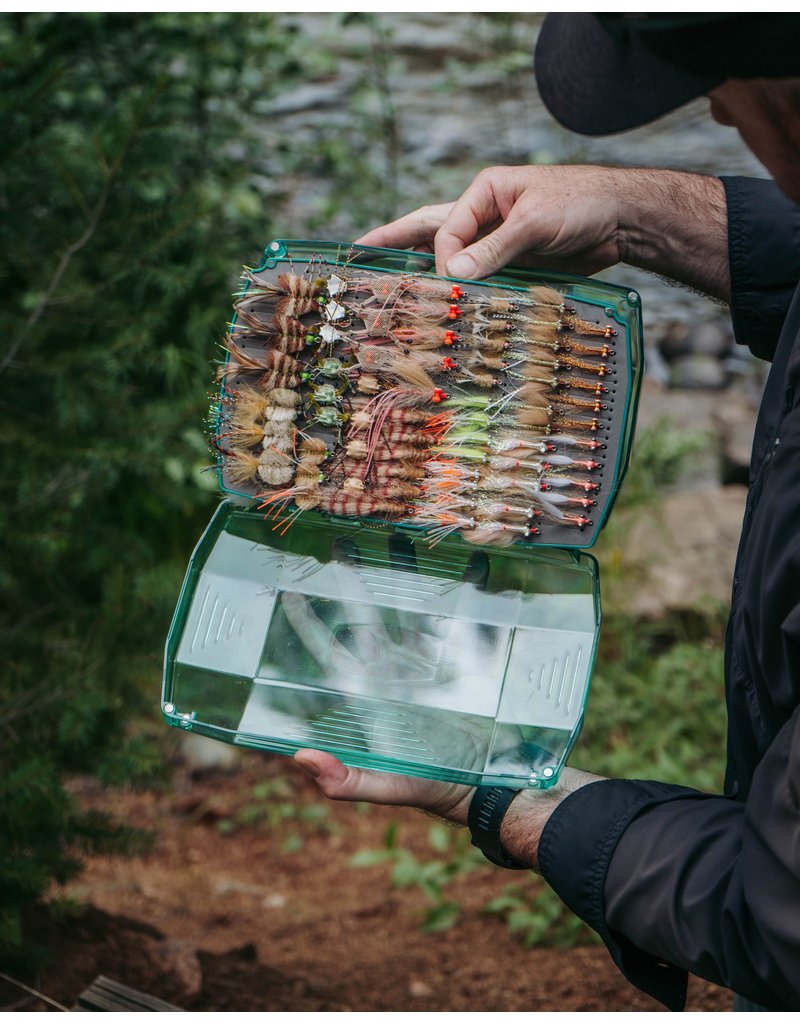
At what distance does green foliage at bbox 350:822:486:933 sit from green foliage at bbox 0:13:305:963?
963mm

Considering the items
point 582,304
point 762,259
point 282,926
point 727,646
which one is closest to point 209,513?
point 282,926

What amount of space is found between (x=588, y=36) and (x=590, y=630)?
93cm

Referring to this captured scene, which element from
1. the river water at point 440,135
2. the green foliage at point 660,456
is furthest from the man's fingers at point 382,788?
the river water at point 440,135

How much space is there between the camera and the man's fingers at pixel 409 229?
201cm

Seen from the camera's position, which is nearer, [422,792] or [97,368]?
[422,792]

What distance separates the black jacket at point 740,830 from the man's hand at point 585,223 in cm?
53

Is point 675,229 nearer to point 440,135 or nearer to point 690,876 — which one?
point 690,876

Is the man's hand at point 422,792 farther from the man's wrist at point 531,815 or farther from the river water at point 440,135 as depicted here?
the river water at point 440,135

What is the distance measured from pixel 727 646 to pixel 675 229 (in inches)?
36.6

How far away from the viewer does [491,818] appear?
161 centimetres

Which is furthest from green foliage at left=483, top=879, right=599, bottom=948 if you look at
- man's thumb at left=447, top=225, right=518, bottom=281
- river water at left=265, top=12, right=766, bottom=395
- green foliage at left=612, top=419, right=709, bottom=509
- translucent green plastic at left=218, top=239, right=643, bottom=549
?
river water at left=265, top=12, right=766, bottom=395

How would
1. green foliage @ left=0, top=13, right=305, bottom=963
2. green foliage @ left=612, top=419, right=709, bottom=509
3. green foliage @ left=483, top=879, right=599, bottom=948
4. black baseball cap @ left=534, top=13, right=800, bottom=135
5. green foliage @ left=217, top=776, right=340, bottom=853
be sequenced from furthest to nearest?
green foliage @ left=612, top=419, right=709, bottom=509 < green foliage @ left=217, top=776, right=340, bottom=853 < green foliage @ left=483, top=879, right=599, bottom=948 < green foliage @ left=0, top=13, right=305, bottom=963 < black baseball cap @ left=534, top=13, right=800, bottom=135

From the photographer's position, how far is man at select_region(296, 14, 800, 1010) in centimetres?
117

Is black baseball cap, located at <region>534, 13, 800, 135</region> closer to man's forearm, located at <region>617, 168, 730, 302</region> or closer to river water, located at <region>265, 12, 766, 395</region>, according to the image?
man's forearm, located at <region>617, 168, 730, 302</region>
